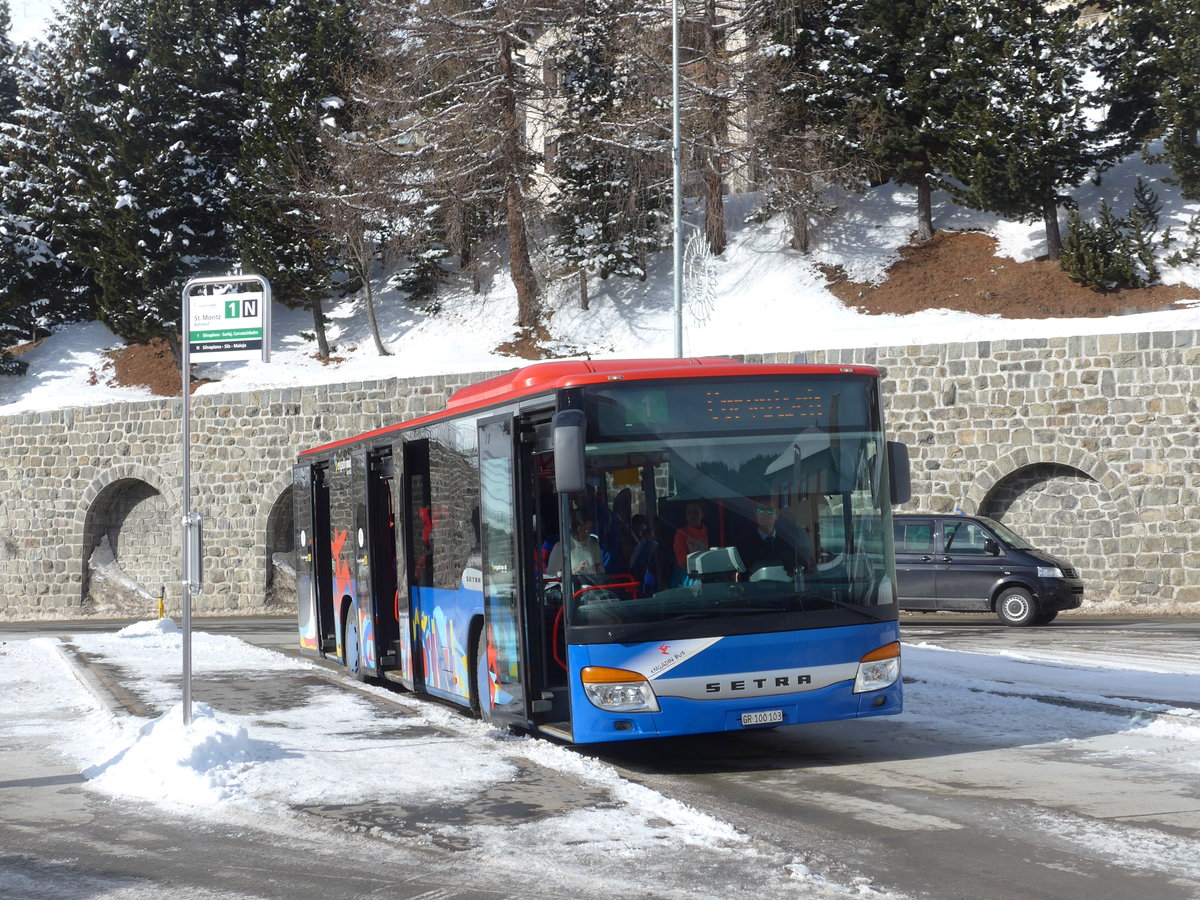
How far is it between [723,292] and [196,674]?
87.7 ft

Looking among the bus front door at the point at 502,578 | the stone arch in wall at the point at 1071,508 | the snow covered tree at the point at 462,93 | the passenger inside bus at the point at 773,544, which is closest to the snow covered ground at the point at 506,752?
the bus front door at the point at 502,578

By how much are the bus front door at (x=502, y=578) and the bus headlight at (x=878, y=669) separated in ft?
6.93

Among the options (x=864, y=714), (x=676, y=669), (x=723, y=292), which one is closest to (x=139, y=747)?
(x=676, y=669)

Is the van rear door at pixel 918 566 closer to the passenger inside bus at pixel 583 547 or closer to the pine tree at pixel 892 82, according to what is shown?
the passenger inside bus at pixel 583 547

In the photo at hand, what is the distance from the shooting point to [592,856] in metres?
6.00

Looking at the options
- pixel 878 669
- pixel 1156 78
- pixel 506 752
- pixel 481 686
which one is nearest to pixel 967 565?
pixel 481 686

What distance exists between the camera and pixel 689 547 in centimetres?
804

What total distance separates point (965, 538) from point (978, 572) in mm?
532

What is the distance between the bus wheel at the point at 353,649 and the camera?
13680mm

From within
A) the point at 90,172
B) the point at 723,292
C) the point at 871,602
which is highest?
the point at 90,172

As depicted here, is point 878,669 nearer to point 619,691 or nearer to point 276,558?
point 619,691

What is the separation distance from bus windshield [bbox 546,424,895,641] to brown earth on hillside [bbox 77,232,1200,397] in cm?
2635

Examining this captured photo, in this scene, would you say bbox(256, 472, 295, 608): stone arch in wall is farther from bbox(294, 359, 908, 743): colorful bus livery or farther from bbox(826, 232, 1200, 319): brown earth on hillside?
bbox(294, 359, 908, 743): colorful bus livery

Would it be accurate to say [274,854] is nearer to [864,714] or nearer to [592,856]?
[592,856]
